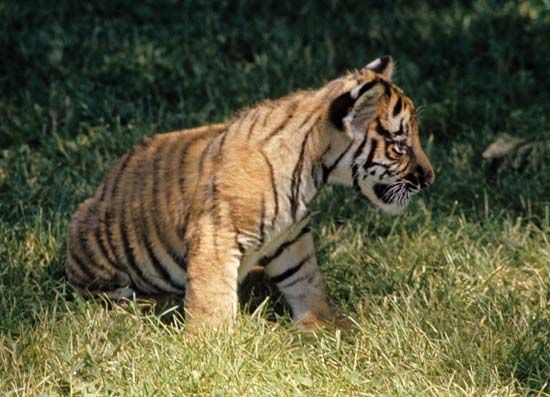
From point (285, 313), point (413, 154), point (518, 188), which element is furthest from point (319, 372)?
point (518, 188)

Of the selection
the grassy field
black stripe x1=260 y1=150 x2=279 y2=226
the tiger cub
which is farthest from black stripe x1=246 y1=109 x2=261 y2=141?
the grassy field

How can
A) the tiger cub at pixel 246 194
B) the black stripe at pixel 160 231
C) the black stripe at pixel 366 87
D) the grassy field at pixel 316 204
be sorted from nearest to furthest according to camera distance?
the grassy field at pixel 316 204
the black stripe at pixel 366 87
the tiger cub at pixel 246 194
the black stripe at pixel 160 231

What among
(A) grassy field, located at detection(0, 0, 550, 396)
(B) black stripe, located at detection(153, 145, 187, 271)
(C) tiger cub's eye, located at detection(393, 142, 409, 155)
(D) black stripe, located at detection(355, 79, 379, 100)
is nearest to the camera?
(A) grassy field, located at detection(0, 0, 550, 396)

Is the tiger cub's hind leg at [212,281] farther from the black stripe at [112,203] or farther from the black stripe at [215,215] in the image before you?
the black stripe at [112,203]

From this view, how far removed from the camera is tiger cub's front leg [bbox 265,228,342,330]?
5645mm

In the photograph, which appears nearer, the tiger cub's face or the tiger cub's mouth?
the tiger cub's face

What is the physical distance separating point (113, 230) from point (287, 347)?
1.20m

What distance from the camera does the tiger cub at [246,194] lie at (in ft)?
17.0

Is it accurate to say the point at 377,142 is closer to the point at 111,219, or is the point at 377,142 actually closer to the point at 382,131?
the point at 382,131

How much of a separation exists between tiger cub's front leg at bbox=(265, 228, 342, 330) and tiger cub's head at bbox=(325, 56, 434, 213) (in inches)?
19.4

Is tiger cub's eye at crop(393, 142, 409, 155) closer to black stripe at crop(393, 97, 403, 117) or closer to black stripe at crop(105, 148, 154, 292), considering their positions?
black stripe at crop(393, 97, 403, 117)

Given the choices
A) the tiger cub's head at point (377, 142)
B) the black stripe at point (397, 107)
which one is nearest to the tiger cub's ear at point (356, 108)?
the tiger cub's head at point (377, 142)

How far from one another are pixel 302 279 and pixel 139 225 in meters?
0.89

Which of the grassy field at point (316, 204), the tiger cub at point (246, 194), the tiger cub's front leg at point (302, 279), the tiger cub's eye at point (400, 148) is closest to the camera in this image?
the grassy field at point (316, 204)
